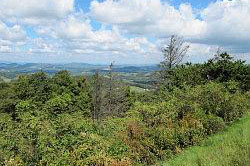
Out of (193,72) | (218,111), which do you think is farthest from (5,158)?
(193,72)

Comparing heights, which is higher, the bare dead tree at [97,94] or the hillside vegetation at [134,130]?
the hillside vegetation at [134,130]

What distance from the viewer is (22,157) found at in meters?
9.18

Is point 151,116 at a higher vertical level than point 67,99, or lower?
higher

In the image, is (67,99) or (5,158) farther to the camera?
(67,99)

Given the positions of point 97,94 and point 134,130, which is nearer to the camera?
point 134,130

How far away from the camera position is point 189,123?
13.2 m

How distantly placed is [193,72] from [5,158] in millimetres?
19746

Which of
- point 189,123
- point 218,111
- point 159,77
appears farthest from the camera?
point 159,77

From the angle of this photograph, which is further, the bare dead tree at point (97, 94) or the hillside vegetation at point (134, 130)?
the bare dead tree at point (97, 94)

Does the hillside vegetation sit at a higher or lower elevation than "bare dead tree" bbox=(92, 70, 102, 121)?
higher

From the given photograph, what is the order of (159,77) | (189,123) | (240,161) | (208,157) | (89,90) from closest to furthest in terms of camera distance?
(240,161) < (208,157) < (189,123) < (159,77) < (89,90)

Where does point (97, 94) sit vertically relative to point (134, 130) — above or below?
below

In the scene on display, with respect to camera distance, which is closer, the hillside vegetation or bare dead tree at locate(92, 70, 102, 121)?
the hillside vegetation

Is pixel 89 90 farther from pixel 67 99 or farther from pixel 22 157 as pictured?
pixel 22 157
